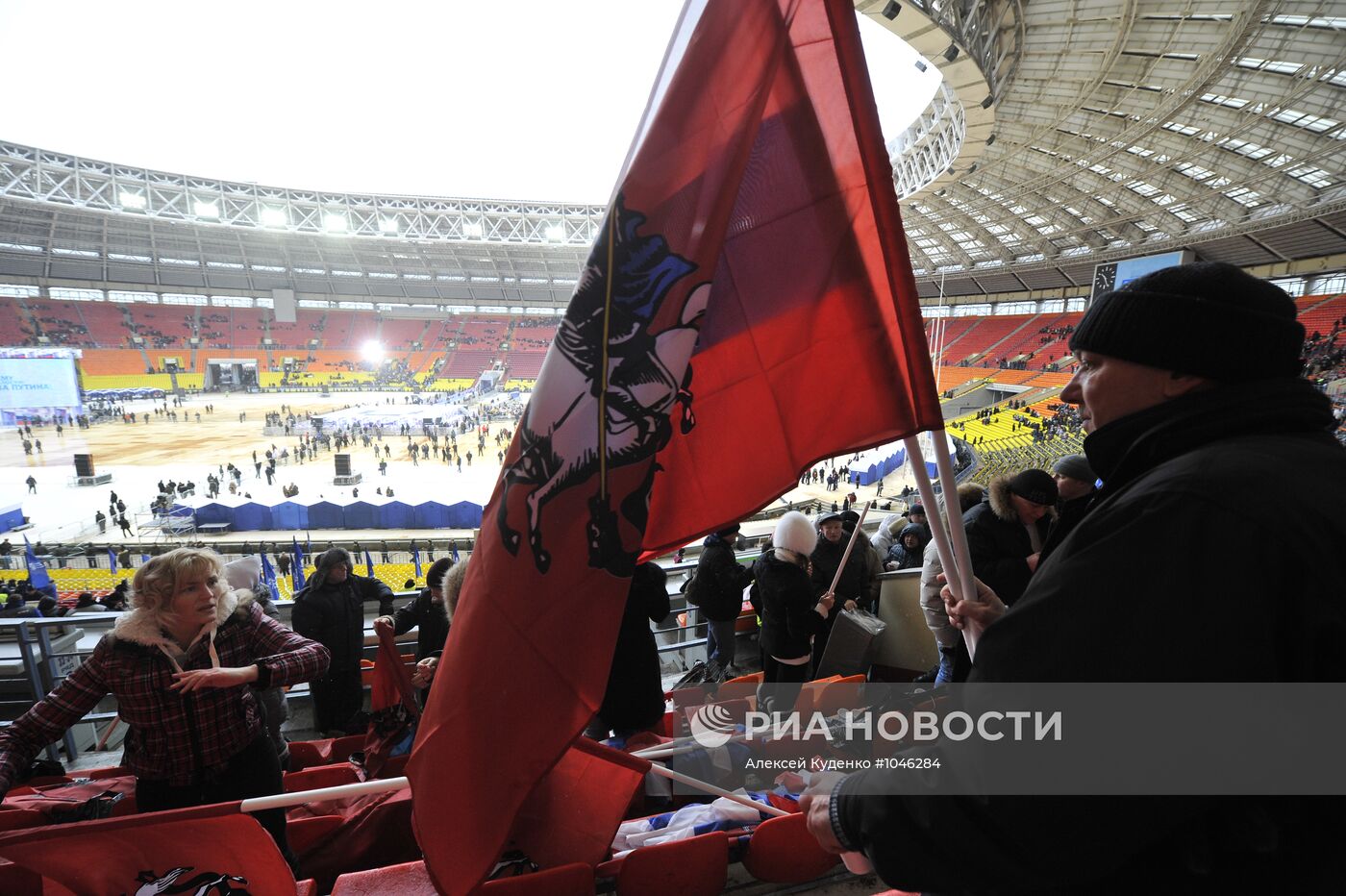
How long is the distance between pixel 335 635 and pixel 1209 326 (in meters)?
4.01

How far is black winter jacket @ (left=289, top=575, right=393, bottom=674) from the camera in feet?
11.4

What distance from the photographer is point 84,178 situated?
3534cm

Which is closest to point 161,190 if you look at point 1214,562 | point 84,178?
point 84,178

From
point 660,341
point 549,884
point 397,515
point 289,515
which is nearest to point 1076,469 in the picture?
point 660,341

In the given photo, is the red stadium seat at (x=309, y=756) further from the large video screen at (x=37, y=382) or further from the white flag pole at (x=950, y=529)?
the large video screen at (x=37, y=382)

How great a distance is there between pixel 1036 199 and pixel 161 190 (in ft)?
164

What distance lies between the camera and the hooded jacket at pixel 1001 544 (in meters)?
2.73

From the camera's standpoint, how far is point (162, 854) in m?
1.60

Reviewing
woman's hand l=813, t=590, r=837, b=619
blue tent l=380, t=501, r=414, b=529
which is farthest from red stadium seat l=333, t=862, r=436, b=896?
blue tent l=380, t=501, r=414, b=529

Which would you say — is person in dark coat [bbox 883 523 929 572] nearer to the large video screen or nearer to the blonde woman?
the blonde woman

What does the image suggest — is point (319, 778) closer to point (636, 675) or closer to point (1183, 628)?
point (636, 675)

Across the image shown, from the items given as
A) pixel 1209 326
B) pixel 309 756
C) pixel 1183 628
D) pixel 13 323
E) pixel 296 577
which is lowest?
pixel 296 577

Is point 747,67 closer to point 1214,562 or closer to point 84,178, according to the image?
point 1214,562

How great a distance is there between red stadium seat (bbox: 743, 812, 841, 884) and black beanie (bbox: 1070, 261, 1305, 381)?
5.59 feet
